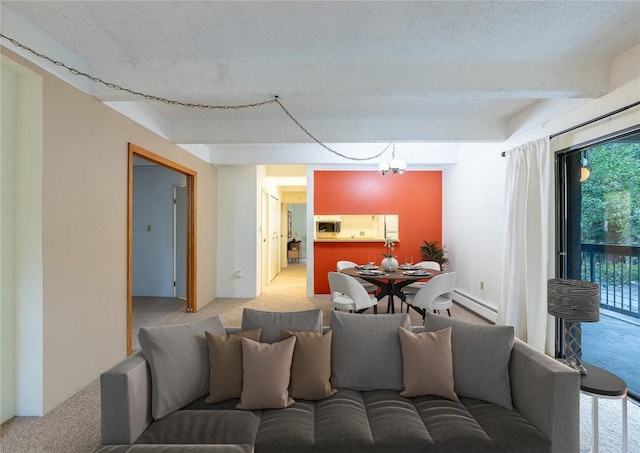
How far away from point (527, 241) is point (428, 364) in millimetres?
2474

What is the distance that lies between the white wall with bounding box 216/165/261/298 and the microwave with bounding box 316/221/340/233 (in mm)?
1187

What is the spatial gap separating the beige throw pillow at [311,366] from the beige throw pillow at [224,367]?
0.29m

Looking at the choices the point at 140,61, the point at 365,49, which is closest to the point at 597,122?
the point at 365,49

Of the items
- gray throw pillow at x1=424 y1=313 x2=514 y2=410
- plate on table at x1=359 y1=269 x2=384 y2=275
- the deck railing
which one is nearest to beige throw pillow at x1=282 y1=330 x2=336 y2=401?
gray throw pillow at x1=424 y1=313 x2=514 y2=410

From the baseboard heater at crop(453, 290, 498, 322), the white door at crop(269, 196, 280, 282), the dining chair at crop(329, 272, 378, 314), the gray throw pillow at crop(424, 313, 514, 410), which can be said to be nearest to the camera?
the gray throw pillow at crop(424, 313, 514, 410)

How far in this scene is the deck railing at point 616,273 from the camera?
2.57m

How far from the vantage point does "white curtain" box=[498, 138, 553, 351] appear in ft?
11.1

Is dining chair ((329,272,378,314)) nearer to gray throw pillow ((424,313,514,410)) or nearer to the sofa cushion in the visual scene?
gray throw pillow ((424,313,514,410))

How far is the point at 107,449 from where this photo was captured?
1.43m

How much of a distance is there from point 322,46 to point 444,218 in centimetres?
454

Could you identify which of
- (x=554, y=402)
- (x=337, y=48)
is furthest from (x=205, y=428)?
(x=337, y=48)

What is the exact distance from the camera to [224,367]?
6.00 feet

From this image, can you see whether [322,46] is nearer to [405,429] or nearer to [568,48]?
[568,48]

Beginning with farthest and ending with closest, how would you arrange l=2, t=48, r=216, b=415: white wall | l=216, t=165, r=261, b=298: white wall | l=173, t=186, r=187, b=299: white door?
l=216, t=165, r=261, b=298: white wall
l=173, t=186, r=187, b=299: white door
l=2, t=48, r=216, b=415: white wall
